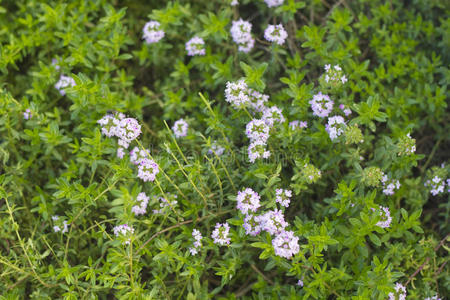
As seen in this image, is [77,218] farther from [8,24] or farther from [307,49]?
[307,49]

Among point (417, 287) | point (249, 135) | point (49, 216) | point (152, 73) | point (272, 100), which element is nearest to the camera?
point (249, 135)

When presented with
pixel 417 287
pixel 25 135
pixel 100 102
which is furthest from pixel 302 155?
pixel 25 135

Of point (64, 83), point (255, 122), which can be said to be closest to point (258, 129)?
point (255, 122)

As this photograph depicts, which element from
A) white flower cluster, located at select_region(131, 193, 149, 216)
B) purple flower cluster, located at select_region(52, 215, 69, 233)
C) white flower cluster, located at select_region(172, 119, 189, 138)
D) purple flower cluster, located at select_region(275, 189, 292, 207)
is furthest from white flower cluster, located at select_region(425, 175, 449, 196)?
purple flower cluster, located at select_region(52, 215, 69, 233)

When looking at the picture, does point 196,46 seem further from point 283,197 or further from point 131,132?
point 283,197

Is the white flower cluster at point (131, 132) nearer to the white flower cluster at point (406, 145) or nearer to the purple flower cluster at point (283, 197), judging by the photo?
the purple flower cluster at point (283, 197)

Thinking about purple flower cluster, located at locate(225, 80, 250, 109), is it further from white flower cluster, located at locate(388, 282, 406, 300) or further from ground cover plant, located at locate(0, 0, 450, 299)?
white flower cluster, located at locate(388, 282, 406, 300)
